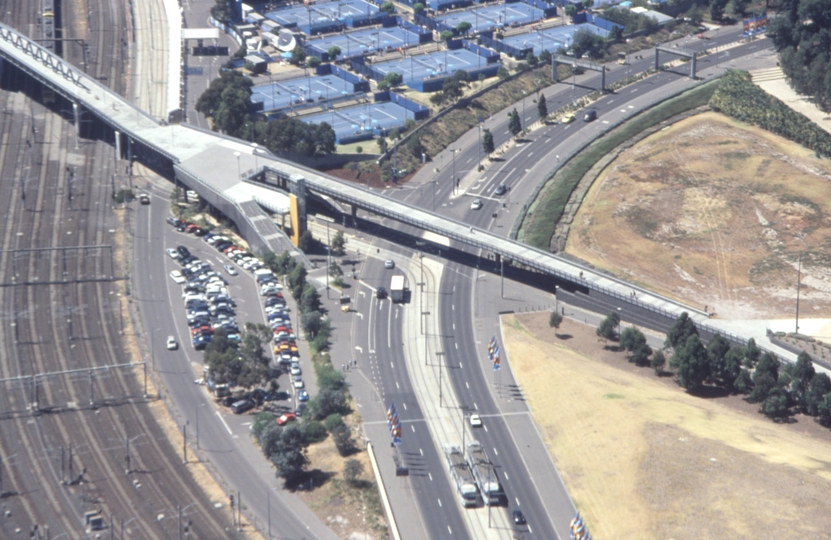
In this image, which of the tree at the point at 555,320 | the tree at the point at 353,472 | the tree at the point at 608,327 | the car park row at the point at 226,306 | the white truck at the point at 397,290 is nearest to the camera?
the tree at the point at 353,472

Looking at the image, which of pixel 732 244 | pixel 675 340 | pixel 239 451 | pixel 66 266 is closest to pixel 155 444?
pixel 239 451

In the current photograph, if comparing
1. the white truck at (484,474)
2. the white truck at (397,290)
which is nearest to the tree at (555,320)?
the white truck at (397,290)

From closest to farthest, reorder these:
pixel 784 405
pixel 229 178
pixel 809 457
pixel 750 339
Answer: pixel 809 457, pixel 784 405, pixel 750 339, pixel 229 178

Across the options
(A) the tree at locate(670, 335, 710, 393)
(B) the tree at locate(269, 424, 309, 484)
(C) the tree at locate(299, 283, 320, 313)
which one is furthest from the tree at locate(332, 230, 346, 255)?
(A) the tree at locate(670, 335, 710, 393)

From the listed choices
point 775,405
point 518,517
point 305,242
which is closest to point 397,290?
point 305,242

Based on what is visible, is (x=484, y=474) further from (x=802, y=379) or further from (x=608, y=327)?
(x=802, y=379)

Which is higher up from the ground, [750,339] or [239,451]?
→ [750,339]

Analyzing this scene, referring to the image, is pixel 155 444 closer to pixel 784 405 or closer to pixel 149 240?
pixel 149 240

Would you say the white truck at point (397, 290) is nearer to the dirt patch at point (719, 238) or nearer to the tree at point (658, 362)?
the dirt patch at point (719, 238)
